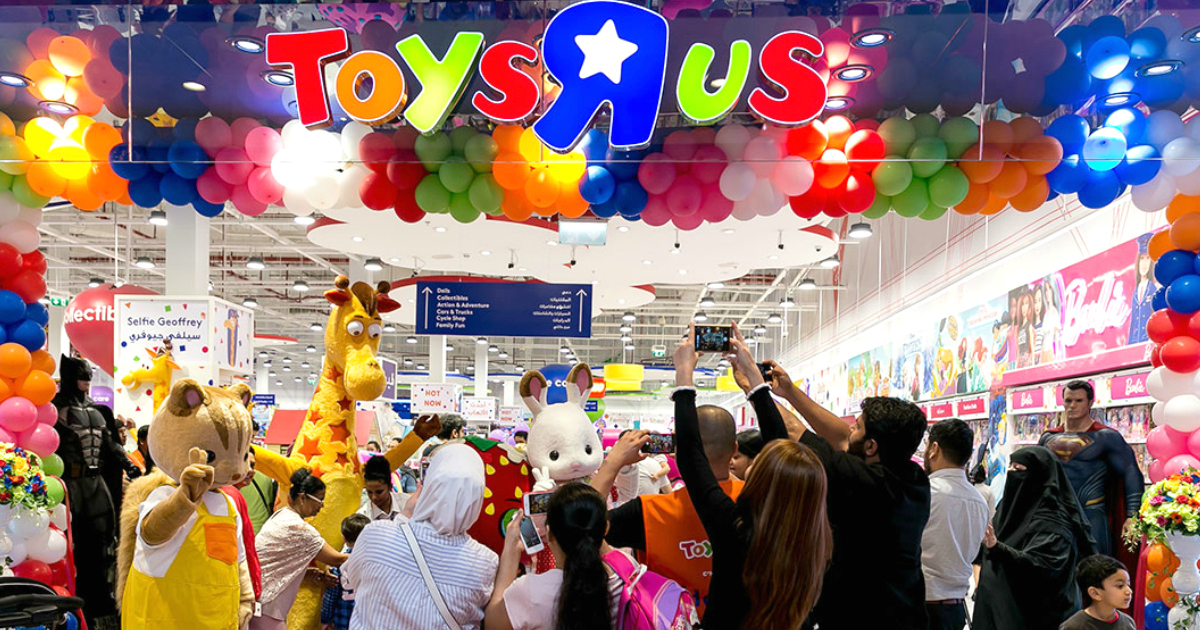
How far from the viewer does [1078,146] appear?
167 inches

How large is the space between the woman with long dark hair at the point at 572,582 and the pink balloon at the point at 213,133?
2920 millimetres

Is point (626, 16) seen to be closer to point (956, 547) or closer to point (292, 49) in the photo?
point (292, 49)

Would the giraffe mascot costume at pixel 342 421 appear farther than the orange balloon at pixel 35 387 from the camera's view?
Yes

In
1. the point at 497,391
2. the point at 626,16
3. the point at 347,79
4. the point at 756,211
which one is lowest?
the point at 497,391

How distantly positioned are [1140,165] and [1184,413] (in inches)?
49.7

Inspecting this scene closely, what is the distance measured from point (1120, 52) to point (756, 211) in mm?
1767

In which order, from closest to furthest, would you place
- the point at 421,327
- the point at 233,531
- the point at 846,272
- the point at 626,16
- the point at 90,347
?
1. the point at 233,531
2. the point at 626,16
3. the point at 90,347
4. the point at 421,327
5. the point at 846,272

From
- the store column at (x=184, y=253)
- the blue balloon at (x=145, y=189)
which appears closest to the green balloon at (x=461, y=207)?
the blue balloon at (x=145, y=189)

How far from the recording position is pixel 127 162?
4.46 meters

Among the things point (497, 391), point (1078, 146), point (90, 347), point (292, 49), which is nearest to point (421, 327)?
point (90, 347)

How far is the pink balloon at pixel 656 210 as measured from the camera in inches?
178

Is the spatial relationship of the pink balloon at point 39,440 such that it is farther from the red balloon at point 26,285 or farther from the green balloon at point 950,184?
the green balloon at point 950,184

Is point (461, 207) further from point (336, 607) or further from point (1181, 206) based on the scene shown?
point (1181, 206)

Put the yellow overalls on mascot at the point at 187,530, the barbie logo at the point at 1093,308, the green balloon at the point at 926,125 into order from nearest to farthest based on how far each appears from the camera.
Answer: the yellow overalls on mascot at the point at 187,530, the green balloon at the point at 926,125, the barbie logo at the point at 1093,308
